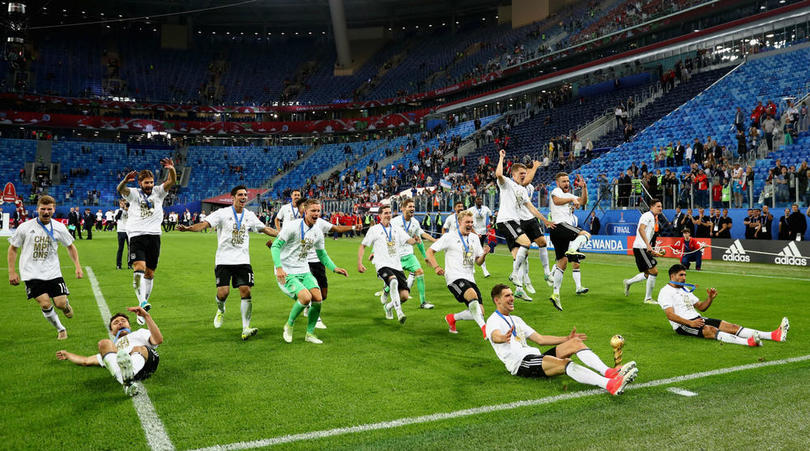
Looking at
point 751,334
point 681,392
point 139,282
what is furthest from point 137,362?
point 751,334

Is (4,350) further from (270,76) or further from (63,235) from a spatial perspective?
(270,76)

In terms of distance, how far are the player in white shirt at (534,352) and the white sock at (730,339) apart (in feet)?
9.43

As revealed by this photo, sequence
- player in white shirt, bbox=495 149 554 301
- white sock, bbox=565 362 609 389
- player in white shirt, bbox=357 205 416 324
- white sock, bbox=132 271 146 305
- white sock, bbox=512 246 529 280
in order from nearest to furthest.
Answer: white sock, bbox=565 362 609 389 < white sock, bbox=132 271 146 305 < player in white shirt, bbox=357 205 416 324 < player in white shirt, bbox=495 149 554 301 < white sock, bbox=512 246 529 280

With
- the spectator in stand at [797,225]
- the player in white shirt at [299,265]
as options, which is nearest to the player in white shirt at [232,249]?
the player in white shirt at [299,265]

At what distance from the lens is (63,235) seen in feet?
26.4

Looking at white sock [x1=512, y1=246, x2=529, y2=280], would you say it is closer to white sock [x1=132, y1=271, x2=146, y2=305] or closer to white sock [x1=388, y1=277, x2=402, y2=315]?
A: white sock [x1=388, y1=277, x2=402, y2=315]

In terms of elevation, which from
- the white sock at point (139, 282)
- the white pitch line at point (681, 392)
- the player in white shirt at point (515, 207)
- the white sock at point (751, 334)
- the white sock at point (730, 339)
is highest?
the player in white shirt at point (515, 207)

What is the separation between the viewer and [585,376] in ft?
17.5

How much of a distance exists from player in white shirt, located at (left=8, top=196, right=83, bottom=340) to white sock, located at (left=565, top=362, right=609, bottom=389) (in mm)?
6649

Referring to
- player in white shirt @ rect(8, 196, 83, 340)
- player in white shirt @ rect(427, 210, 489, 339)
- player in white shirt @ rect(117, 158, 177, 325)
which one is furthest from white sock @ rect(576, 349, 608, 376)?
player in white shirt @ rect(117, 158, 177, 325)

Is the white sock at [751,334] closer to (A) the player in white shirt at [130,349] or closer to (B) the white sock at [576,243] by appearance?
(B) the white sock at [576,243]

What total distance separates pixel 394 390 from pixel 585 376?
1.85m

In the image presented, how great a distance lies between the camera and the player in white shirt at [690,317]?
24.5ft

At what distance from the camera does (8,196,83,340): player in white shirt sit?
7.68 meters
